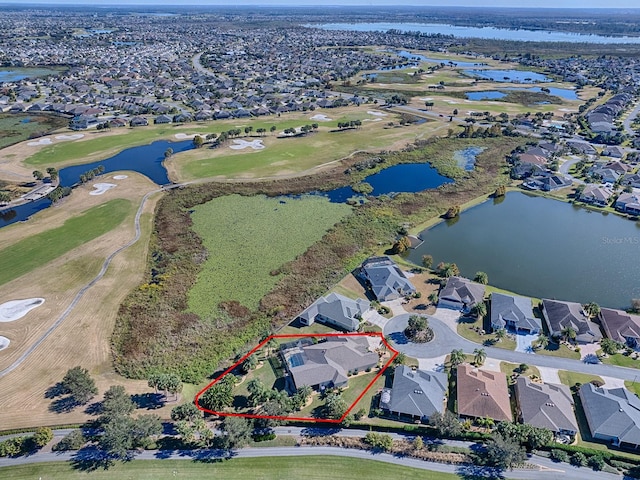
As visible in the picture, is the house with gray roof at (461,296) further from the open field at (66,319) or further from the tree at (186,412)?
the open field at (66,319)

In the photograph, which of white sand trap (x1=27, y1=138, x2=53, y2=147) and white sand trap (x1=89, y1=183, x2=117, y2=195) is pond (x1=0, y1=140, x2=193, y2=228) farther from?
white sand trap (x1=27, y1=138, x2=53, y2=147)

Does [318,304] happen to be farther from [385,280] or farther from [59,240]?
[59,240]

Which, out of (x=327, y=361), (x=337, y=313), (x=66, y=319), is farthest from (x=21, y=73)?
(x=327, y=361)

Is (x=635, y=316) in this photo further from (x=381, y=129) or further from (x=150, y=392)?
(x=381, y=129)

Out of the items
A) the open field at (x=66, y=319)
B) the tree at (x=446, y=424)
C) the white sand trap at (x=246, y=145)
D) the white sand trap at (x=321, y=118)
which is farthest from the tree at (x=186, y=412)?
the white sand trap at (x=321, y=118)

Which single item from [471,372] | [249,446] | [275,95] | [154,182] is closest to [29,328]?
[249,446]
